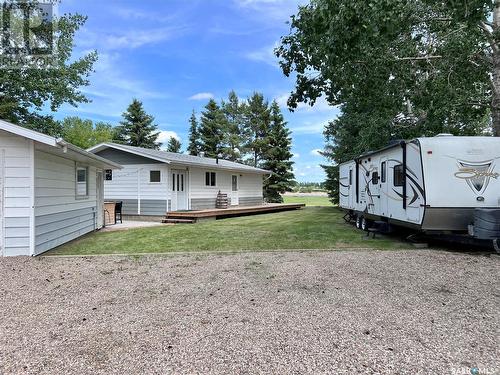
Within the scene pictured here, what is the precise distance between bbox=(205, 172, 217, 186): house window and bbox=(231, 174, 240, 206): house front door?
6.52ft

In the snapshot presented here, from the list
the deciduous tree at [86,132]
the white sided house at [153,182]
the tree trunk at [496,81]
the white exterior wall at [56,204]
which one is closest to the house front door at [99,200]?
the white exterior wall at [56,204]

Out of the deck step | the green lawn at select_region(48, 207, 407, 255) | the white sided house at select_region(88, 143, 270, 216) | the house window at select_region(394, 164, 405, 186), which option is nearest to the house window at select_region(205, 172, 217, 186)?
the white sided house at select_region(88, 143, 270, 216)

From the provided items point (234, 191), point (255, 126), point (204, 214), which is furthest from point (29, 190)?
point (255, 126)

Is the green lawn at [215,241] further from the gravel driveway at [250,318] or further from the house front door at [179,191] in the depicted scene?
the house front door at [179,191]

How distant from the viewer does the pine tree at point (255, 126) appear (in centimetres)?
4038

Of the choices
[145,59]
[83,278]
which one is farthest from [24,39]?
[83,278]

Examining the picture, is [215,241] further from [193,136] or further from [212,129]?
[193,136]

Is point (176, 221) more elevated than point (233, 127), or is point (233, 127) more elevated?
point (233, 127)

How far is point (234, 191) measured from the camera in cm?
2203

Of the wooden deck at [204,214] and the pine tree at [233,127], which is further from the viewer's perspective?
the pine tree at [233,127]

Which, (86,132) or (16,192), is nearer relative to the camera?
(16,192)

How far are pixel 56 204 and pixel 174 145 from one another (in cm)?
3764

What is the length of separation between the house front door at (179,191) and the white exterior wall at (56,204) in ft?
18.2

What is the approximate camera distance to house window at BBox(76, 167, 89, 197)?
10.5 metres
